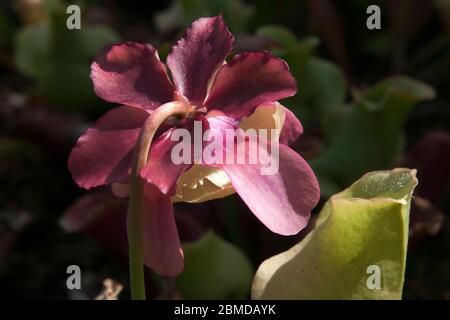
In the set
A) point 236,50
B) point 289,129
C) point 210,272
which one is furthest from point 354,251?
point 236,50

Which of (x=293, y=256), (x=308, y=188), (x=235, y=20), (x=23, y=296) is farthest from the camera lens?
(x=235, y=20)

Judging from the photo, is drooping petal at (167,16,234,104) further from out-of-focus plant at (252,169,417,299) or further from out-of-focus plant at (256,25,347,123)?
out-of-focus plant at (256,25,347,123)

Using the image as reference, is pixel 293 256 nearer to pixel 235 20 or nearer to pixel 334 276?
pixel 334 276
